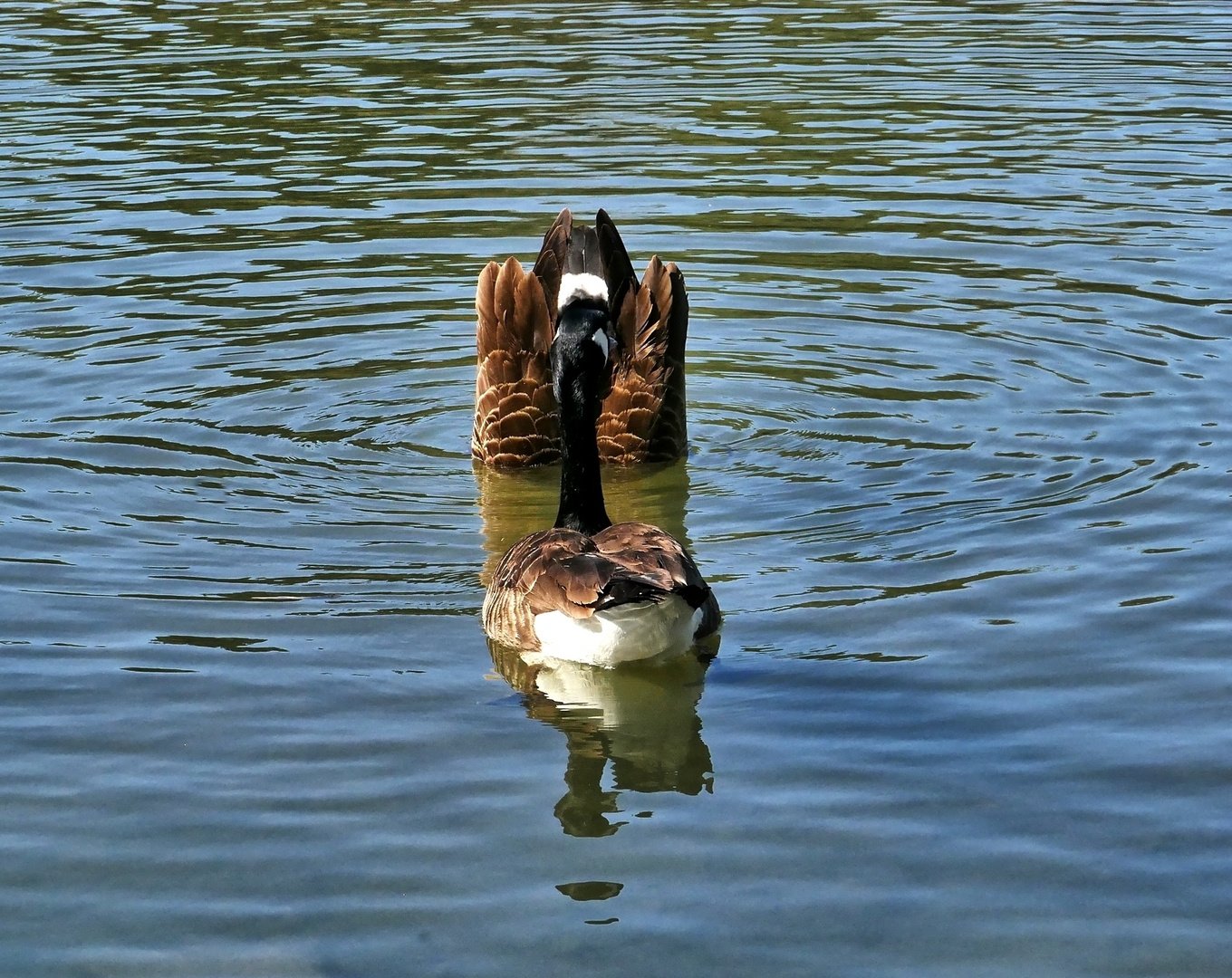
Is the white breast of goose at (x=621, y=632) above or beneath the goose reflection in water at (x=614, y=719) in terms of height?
above

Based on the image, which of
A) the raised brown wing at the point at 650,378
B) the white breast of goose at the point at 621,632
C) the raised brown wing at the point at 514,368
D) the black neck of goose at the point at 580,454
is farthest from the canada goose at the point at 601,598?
the raised brown wing at the point at 650,378

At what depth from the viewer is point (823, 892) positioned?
19.7ft

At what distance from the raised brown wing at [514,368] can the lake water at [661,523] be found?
0.97 ft

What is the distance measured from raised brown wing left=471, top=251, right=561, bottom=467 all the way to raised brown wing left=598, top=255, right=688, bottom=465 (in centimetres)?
47

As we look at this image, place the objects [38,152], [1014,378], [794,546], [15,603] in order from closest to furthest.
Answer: [15,603], [794,546], [1014,378], [38,152]

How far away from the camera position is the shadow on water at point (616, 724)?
6.80 m

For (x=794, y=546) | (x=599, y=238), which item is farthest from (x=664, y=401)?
(x=794, y=546)

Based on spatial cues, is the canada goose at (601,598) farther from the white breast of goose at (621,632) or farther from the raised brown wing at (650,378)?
the raised brown wing at (650,378)

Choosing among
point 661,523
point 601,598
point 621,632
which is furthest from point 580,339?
point 601,598

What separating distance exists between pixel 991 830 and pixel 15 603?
16.2ft

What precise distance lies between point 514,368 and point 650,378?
33.3 inches

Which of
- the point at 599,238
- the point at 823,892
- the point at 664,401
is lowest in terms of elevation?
the point at 823,892

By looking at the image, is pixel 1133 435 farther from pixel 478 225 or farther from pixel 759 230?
pixel 478 225

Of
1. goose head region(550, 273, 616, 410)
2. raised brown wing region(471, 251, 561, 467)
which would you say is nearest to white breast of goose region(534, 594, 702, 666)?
goose head region(550, 273, 616, 410)
